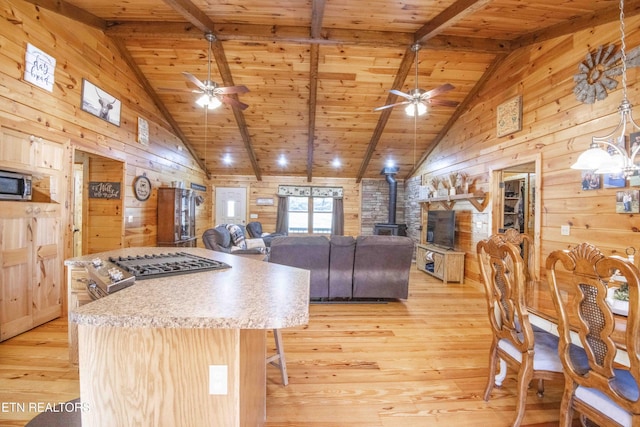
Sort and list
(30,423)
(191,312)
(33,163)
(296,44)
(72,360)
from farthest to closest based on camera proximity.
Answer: (296,44), (33,163), (72,360), (30,423), (191,312)

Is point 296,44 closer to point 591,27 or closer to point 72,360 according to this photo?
point 591,27

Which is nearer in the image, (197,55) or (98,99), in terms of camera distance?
(98,99)

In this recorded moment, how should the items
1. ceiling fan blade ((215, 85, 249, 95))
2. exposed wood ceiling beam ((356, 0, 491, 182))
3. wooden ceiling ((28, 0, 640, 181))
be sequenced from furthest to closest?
ceiling fan blade ((215, 85, 249, 95)) → wooden ceiling ((28, 0, 640, 181)) → exposed wood ceiling beam ((356, 0, 491, 182))

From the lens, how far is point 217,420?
1.09 metres

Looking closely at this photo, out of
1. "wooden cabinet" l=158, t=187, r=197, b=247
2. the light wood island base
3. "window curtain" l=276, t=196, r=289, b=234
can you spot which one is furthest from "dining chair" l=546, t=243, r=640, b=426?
"window curtain" l=276, t=196, r=289, b=234

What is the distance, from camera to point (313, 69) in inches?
190

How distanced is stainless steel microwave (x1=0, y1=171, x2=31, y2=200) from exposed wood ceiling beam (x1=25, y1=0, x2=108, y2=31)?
181cm

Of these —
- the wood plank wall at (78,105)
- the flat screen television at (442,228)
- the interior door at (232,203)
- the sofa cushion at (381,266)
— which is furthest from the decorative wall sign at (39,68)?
the flat screen television at (442,228)

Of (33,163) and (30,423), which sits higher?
(33,163)

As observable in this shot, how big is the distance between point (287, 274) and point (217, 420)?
2.46ft

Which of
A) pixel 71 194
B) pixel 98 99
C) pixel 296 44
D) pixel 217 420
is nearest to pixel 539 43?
pixel 296 44

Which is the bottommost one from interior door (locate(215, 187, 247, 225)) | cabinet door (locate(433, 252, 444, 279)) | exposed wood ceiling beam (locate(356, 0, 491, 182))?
cabinet door (locate(433, 252, 444, 279))

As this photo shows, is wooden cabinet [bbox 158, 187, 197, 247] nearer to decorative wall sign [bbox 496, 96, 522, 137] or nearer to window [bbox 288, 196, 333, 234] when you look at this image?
window [bbox 288, 196, 333, 234]

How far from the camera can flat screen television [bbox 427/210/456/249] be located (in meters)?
5.69
